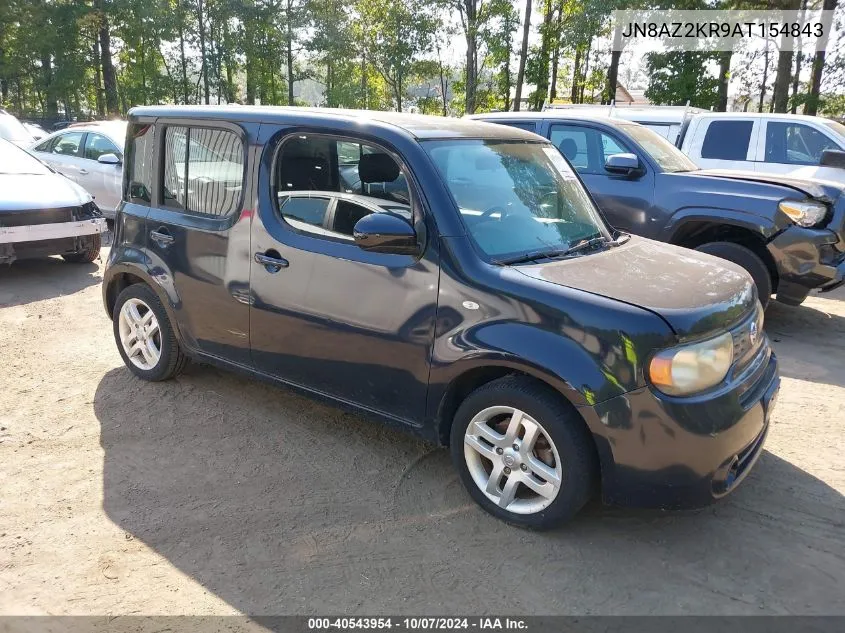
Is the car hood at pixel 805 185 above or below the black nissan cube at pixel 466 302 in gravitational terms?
above

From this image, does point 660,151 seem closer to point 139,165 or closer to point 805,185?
point 805,185

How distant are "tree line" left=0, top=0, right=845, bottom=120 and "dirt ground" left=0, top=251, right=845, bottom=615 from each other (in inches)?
822

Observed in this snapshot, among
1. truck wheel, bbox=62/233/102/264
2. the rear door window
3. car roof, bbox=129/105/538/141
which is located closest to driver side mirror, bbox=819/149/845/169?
car roof, bbox=129/105/538/141

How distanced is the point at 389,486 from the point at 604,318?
1467 mm

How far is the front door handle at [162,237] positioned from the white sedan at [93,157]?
249 inches

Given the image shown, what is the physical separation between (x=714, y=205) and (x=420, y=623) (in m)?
5.00

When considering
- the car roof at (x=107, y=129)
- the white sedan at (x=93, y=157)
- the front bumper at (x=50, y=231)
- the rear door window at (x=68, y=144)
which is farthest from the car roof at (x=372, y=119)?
the rear door window at (x=68, y=144)

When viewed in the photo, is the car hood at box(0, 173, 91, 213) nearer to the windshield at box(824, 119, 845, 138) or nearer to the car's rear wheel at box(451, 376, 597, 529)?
the car's rear wheel at box(451, 376, 597, 529)

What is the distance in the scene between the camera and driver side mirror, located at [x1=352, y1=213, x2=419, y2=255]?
303cm

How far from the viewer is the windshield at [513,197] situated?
318 cm

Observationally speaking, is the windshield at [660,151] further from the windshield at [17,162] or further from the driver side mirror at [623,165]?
the windshield at [17,162]

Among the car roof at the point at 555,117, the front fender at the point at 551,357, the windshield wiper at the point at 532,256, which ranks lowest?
the front fender at the point at 551,357

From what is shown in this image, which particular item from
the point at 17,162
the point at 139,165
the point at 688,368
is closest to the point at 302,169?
the point at 139,165

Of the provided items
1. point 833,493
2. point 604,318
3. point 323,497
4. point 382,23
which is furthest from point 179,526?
point 382,23
